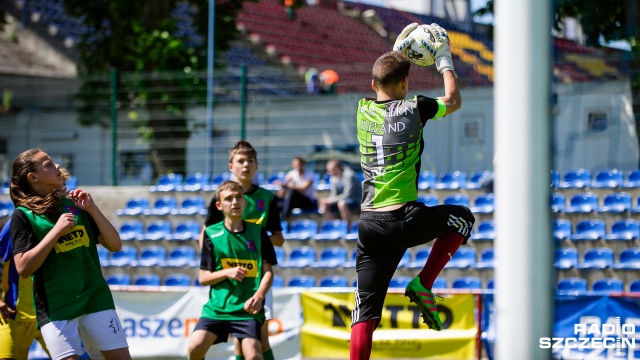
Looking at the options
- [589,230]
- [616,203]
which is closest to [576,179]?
[616,203]

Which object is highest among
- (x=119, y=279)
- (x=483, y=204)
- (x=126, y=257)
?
(x=483, y=204)

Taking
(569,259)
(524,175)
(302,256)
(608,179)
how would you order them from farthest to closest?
(608,179), (302,256), (569,259), (524,175)

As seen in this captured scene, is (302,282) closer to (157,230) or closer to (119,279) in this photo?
(119,279)

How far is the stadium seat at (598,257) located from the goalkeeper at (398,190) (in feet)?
25.4

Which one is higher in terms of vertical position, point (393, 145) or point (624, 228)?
point (393, 145)

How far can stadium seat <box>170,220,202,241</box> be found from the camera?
1511 cm

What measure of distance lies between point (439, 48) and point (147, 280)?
9744 mm

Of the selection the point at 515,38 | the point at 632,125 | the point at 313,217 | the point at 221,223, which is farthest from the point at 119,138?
the point at 515,38

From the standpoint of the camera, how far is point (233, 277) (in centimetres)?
696

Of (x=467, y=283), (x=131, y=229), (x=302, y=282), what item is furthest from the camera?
(x=131, y=229)

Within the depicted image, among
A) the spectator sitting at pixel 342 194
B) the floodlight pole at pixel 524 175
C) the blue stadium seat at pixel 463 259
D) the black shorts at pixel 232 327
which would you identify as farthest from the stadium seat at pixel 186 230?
the floodlight pole at pixel 524 175

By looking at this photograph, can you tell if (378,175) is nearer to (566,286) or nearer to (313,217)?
(566,286)

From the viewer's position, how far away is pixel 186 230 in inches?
607

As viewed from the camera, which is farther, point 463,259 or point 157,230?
point 157,230
